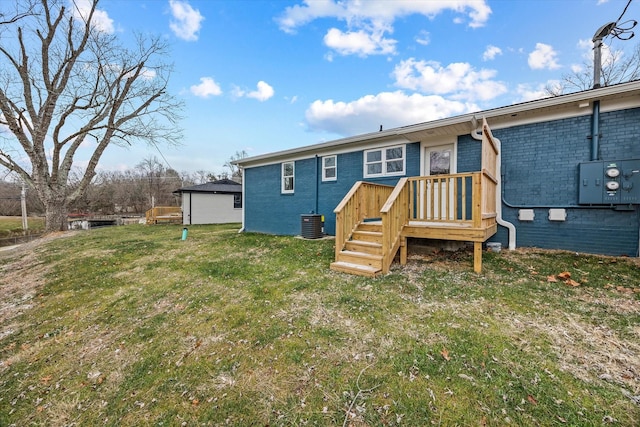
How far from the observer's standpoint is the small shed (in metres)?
18.6

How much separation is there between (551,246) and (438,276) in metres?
3.00

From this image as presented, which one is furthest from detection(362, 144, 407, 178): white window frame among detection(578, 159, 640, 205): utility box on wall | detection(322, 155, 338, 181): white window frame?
detection(578, 159, 640, 205): utility box on wall

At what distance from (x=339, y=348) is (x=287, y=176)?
8.44m

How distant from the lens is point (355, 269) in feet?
16.3

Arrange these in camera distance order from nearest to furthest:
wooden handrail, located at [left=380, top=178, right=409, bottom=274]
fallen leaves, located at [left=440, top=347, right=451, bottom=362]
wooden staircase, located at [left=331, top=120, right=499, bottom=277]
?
fallen leaves, located at [left=440, top=347, right=451, bottom=362]
wooden staircase, located at [left=331, top=120, right=499, bottom=277]
wooden handrail, located at [left=380, top=178, right=409, bottom=274]

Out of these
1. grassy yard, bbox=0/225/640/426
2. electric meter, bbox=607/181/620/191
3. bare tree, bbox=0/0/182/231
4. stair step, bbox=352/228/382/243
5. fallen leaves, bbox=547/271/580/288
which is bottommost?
grassy yard, bbox=0/225/640/426

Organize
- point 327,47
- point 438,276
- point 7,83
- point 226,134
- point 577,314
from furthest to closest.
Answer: point 226,134 → point 7,83 → point 327,47 → point 438,276 → point 577,314

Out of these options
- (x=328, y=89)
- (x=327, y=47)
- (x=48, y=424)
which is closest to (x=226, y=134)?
(x=328, y=89)

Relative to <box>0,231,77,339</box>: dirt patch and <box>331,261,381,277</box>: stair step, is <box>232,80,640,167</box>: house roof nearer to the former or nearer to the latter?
<box>331,261,381,277</box>: stair step

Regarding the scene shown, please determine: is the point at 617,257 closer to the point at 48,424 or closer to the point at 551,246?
the point at 551,246

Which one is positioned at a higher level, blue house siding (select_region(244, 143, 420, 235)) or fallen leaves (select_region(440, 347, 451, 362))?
blue house siding (select_region(244, 143, 420, 235))

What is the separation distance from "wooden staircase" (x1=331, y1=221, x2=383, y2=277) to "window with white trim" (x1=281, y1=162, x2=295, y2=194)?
519 cm

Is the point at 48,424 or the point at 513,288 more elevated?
the point at 513,288

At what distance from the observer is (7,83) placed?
13031 mm
